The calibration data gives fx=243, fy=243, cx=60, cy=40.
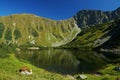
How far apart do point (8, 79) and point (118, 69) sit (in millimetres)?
71330

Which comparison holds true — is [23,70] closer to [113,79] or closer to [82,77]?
[82,77]

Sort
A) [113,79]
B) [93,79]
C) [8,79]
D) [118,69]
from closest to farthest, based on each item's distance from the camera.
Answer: [8,79], [113,79], [93,79], [118,69]

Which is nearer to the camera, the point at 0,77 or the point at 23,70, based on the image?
the point at 0,77

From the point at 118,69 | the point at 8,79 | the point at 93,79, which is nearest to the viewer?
the point at 8,79

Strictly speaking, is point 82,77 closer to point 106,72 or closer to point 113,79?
point 113,79

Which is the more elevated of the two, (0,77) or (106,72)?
(0,77)

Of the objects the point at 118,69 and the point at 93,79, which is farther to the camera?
the point at 118,69

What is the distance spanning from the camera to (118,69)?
84.0m

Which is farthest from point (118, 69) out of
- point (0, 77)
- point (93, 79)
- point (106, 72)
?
point (0, 77)

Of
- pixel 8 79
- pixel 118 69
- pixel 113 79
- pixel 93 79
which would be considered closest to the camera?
pixel 8 79

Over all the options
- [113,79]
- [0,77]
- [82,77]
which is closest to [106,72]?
[82,77]

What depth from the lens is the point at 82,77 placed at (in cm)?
6975

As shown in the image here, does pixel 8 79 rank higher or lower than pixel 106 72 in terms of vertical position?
higher

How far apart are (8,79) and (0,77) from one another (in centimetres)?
79
